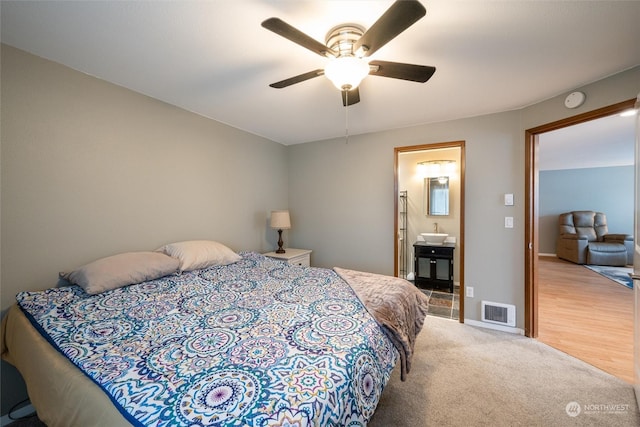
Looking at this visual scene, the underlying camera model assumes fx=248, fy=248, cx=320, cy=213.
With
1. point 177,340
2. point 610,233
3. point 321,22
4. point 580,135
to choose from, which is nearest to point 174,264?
point 177,340

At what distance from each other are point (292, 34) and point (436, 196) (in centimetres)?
415

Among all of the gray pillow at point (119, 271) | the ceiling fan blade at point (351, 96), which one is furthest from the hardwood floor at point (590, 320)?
the gray pillow at point (119, 271)

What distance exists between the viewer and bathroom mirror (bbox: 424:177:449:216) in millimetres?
4500

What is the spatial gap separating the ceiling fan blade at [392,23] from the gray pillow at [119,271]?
2.06m

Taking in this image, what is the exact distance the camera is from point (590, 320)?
9.66 feet

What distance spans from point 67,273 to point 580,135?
6.34m

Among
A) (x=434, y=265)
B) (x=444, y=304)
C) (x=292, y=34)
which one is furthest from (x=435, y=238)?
(x=292, y=34)

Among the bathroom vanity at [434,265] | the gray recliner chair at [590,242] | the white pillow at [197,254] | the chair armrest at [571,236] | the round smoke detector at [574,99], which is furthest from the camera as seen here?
the chair armrest at [571,236]

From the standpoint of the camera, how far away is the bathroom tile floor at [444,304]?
3219 millimetres

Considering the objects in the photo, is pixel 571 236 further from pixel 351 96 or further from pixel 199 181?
pixel 199 181

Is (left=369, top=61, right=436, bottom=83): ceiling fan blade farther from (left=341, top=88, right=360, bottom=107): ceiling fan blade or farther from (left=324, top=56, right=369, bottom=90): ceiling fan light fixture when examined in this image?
(left=341, top=88, right=360, bottom=107): ceiling fan blade

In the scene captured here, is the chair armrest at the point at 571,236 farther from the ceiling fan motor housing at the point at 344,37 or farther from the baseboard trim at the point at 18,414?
the baseboard trim at the point at 18,414

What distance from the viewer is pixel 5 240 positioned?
158 cm

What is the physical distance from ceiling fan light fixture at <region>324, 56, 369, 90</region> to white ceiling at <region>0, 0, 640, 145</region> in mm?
233
